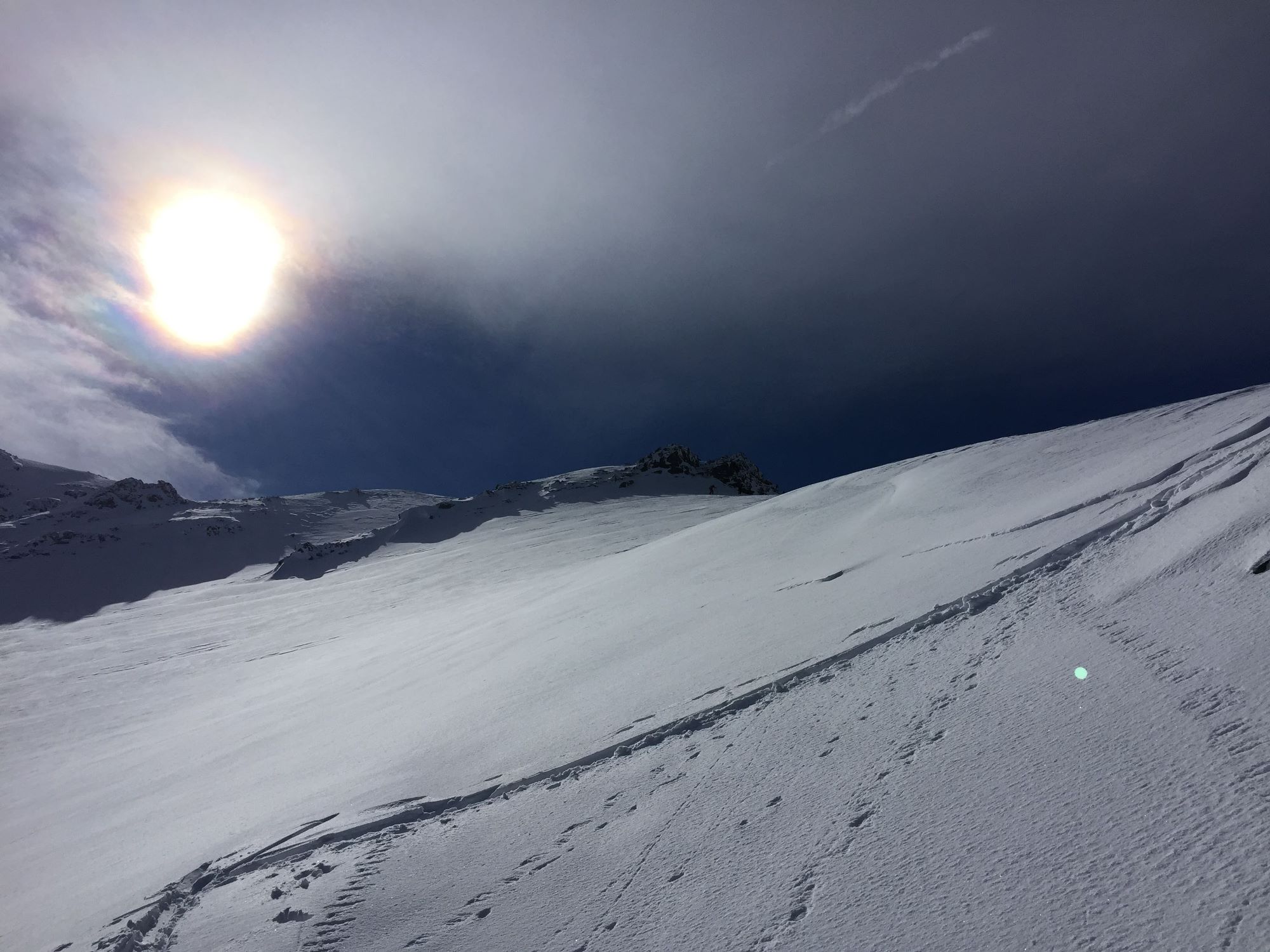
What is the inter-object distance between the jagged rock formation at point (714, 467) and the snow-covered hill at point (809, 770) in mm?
51474

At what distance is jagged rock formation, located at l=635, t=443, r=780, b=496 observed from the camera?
61438 millimetres

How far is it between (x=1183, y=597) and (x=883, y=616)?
6.29ft

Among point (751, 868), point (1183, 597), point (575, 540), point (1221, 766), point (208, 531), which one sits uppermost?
point (208, 531)

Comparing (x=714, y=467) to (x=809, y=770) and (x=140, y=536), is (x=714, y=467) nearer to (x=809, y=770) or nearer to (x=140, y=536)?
(x=140, y=536)

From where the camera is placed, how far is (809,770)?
301 cm

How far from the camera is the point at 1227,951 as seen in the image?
145cm

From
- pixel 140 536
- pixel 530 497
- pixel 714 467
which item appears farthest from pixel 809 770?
pixel 140 536

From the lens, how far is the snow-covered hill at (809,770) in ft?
6.47

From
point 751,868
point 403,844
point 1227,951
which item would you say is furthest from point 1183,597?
point 403,844

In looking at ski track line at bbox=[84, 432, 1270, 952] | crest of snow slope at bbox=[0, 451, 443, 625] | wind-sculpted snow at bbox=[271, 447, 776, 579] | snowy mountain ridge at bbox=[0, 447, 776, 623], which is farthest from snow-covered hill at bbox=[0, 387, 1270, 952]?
crest of snow slope at bbox=[0, 451, 443, 625]

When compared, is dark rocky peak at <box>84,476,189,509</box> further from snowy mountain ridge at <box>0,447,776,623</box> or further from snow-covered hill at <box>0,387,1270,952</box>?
snow-covered hill at <box>0,387,1270,952</box>

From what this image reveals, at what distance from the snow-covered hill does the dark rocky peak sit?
3234 inches

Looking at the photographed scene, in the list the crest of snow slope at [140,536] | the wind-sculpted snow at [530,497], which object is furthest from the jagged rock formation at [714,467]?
the crest of snow slope at [140,536]

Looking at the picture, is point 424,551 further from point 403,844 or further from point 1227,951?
point 1227,951
